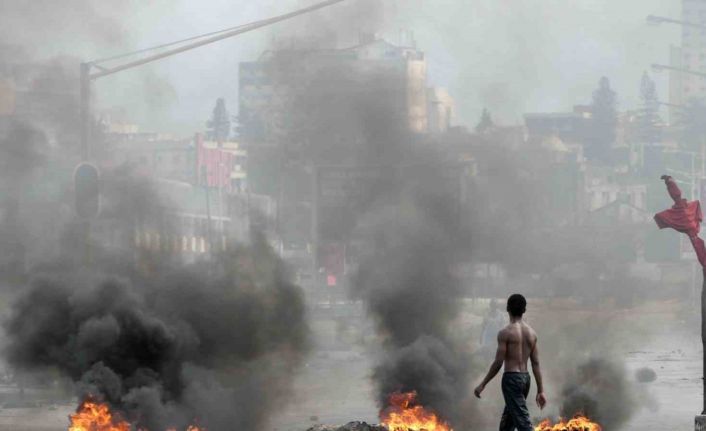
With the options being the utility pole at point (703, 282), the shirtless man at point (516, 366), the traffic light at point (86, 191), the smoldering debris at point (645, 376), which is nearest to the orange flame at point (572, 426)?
the utility pole at point (703, 282)

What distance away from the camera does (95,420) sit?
75.7ft

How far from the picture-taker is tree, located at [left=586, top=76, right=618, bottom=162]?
92938 millimetres

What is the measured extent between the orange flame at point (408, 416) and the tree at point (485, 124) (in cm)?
1839

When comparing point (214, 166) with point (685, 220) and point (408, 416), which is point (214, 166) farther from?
point (685, 220)

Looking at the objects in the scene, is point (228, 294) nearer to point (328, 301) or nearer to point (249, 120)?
point (249, 120)

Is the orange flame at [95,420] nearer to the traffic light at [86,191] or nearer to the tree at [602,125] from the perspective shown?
the traffic light at [86,191]

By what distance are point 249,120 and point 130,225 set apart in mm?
10486

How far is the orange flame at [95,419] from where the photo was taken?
23.0 metres

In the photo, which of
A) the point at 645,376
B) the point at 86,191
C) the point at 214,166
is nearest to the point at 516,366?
the point at 86,191

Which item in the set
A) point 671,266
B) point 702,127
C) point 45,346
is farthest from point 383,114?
point 702,127

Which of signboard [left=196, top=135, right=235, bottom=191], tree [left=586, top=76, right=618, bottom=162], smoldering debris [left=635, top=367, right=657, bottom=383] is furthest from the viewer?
tree [left=586, top=76, right=618, bottom=162]

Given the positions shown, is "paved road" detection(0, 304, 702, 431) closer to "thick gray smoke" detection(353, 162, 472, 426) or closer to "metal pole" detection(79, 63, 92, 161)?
"thick gray smoke" detection(353, 162, 472, 426)

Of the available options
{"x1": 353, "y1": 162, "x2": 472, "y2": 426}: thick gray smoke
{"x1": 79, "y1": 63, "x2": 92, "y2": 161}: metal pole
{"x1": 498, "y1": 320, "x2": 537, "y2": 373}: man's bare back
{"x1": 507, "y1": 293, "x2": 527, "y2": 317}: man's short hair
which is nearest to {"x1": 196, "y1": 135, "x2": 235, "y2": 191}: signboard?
{"x1": 353, "y1": 162, "x2": 472, "y2": 426}: thick gray smoke

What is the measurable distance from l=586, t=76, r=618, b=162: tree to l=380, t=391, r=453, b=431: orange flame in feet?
213
